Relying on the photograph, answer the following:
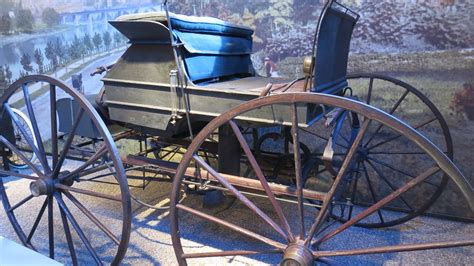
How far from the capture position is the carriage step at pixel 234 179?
2.06m

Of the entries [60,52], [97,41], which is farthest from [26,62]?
[97,41]

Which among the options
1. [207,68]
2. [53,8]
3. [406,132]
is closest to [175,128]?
[207,68]

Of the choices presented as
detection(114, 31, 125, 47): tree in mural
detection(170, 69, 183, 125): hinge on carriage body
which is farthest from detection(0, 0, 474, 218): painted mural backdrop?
detection(170, 69, 183, 125): hinge on carriage body

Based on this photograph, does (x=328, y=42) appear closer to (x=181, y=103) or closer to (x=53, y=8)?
(x=181, y=103)

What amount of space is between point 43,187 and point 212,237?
1.26 metres

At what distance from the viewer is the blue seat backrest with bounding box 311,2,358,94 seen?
192 centimetres

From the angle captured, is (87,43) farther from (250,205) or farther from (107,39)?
(250,205)

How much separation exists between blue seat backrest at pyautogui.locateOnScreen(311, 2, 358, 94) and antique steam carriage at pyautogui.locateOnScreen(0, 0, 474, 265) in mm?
10

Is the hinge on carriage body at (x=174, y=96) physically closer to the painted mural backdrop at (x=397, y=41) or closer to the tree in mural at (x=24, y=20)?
the painted mural backdrop at (x=397, y=41)

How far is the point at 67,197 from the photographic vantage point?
8.36 feet

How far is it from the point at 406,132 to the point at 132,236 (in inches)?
87.3

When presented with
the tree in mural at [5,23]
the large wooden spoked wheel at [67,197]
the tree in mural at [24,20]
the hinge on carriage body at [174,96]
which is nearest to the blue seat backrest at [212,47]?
the hinge on carriage body at [174,96]

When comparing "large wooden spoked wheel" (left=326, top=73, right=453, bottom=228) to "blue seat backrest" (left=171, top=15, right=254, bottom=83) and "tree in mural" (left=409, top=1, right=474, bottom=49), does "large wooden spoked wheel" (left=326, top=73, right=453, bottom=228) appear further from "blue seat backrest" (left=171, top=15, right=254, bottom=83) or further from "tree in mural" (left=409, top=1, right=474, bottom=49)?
"blue seat backrest" (left=171, top=15, right=254, bottom=83)

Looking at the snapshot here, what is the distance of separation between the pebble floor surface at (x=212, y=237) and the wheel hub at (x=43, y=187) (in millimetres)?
556
